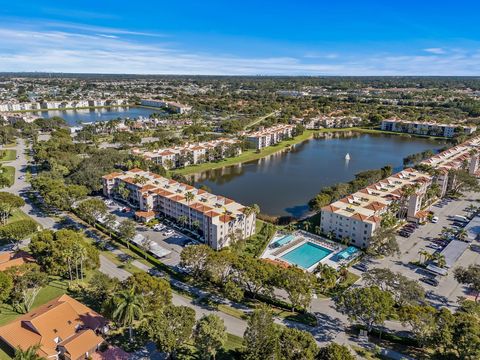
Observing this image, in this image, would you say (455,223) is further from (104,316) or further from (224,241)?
(104,316)

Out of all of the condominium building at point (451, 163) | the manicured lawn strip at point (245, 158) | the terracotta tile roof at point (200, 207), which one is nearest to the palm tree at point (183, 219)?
the terracotta tile roof at point (200, 207)

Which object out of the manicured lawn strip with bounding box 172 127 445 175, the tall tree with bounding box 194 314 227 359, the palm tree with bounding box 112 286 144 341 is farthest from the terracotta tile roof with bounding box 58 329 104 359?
the manicured lawn strip with bounding box 172 127 445 175

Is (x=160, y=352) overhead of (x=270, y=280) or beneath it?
beneath

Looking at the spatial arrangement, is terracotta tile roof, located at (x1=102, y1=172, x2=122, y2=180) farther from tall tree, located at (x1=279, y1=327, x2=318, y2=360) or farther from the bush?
tall tree, located at (x1=279, y1=327, x2=318, y2=360)

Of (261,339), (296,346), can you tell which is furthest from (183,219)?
(296,346)

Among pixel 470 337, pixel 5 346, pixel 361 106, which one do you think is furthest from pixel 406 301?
pixel 361 106

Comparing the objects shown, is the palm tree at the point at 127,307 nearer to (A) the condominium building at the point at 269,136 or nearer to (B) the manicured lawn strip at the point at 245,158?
(B) the manicured lawn strip at the point at 245,158
